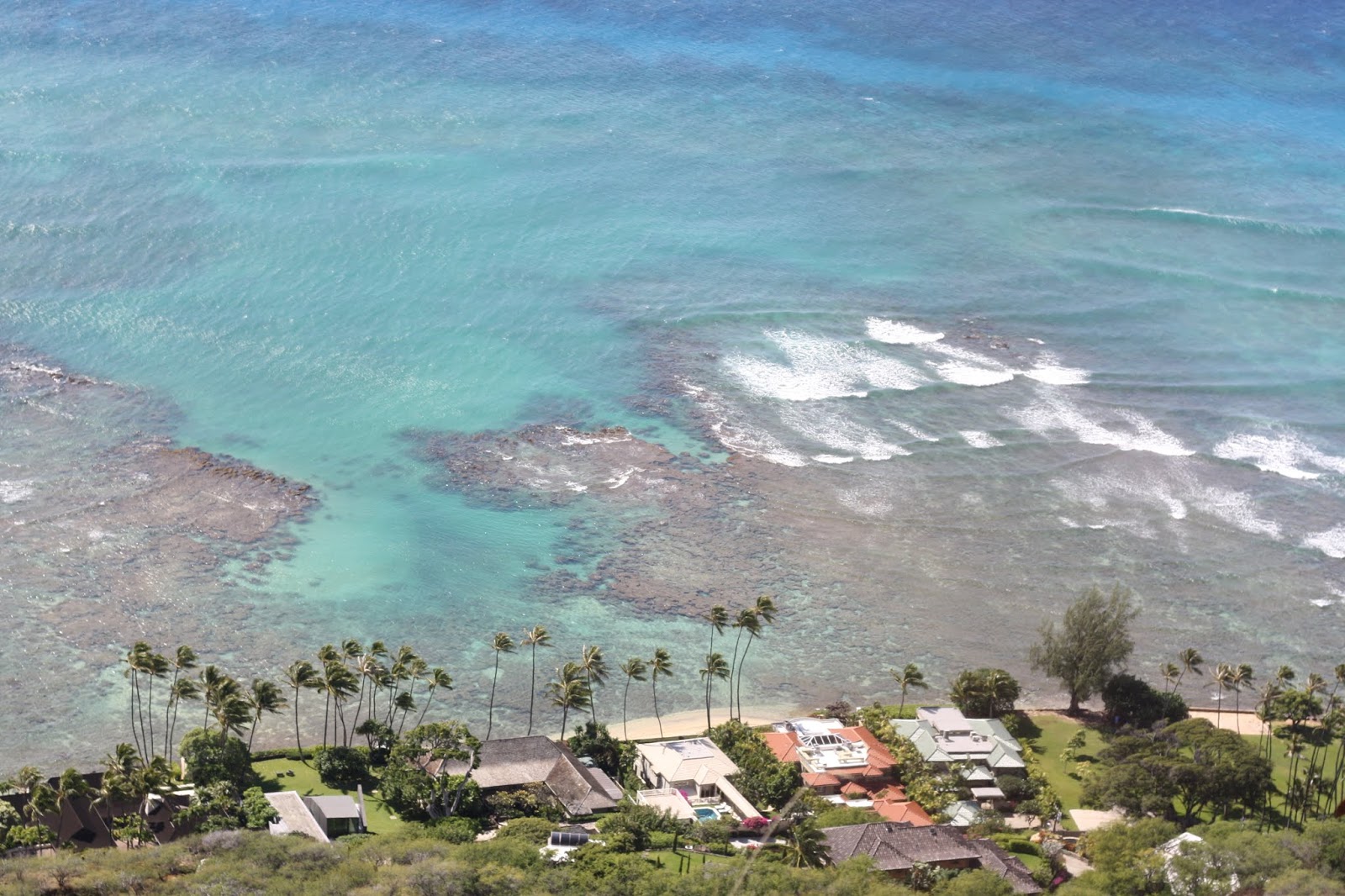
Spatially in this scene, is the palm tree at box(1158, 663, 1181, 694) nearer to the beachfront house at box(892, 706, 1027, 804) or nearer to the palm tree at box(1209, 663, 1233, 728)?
the palm tree at box(1209, 663, 1233, 728)

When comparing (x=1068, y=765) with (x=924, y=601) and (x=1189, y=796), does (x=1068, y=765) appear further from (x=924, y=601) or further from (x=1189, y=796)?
(x=924, y=601)

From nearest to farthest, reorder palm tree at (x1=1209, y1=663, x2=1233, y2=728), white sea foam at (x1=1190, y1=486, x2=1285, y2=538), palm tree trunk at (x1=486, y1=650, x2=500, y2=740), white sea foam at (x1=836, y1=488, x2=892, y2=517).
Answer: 1. palm tree trunk at (x1=486, y1=650, x2=500, y2=740)
2. palm tree at (x1=1209, y1=663, x2=1233, y2=728)
3. white sea foam at (x1=836, y1=488, x2=892, y2=517)
4. white sea foam at (x1=1190, y1=486, x2=1285, y2=538)

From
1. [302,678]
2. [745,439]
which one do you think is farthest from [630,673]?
[745,439]

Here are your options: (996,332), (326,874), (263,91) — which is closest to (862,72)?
(996,332)

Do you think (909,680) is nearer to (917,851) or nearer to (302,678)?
(917,851)

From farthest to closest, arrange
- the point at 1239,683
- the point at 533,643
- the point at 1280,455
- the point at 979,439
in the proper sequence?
the point at 1280,455 < the point at 979,439 < the point at 1239,683 < the point at 533,643

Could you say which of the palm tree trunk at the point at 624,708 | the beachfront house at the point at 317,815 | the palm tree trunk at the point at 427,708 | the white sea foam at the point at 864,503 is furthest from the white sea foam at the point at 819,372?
the beachfront house at the point at 317,815

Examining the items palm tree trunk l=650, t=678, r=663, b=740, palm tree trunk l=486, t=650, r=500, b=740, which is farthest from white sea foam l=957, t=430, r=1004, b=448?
palm tree trunk l=486, t=650, r=500, b=740

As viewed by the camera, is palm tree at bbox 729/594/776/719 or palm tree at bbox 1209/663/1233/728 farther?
palm tree at bbox 1209/663/1233/728
